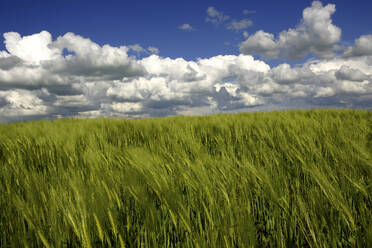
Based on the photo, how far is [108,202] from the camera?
903 mm

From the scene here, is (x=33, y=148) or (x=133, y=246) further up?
(x=33, y=148)

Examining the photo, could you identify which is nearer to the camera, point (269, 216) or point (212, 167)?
point (269, 216)

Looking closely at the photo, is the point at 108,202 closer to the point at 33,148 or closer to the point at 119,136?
the point at 33,148

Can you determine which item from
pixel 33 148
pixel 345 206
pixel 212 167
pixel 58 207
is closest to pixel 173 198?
pixel 212 167

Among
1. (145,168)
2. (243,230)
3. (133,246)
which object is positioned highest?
(145,168)

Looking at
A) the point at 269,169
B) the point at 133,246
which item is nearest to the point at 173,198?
the point at 133,246

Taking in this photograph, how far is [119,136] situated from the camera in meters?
3.33

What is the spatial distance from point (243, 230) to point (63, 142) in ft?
7.48

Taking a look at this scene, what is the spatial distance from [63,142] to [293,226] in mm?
2361

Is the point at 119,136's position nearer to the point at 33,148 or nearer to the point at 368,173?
the point at 33,148

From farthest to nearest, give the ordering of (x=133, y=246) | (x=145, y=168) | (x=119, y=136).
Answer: (x=119, y=136) → (x=145, y=168) → (x=133, y=246)

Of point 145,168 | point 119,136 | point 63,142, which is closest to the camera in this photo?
point 145,168

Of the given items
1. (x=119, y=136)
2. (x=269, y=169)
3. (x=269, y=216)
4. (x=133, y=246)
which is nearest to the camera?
(x=133, y=246)

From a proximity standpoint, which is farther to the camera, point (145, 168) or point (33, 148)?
point (33, 148)
